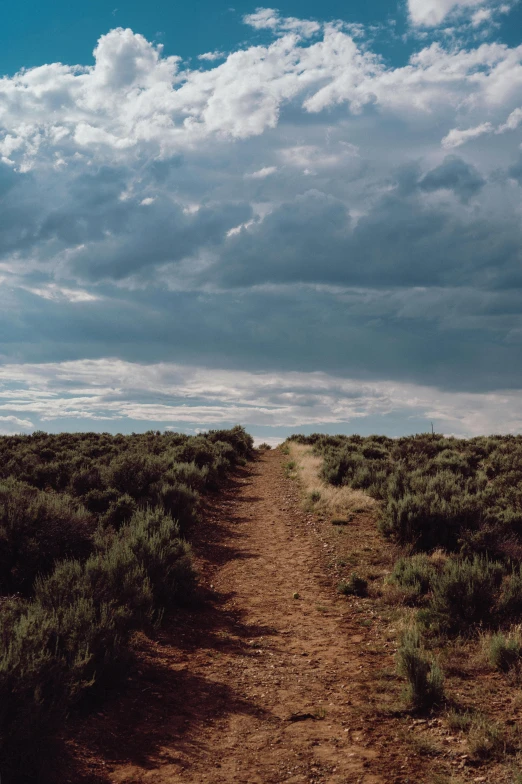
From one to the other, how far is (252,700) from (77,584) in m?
3.04

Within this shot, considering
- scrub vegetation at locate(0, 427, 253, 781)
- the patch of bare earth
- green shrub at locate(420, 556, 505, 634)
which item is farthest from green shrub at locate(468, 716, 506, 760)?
scrub vegetation at locate(0, 427, 253, 781)

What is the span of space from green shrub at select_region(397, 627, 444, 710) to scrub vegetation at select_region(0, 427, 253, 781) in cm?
358

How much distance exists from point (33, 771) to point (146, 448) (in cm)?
2499

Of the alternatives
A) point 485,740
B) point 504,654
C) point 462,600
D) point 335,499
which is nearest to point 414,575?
point 462,600

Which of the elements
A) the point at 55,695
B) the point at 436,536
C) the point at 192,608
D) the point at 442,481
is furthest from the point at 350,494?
the point at 55,695

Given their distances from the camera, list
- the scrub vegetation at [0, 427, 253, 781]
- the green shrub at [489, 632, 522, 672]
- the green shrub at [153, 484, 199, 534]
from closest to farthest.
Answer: the scrub vegetation at [0, 427, 253, 781] < the green shrub at [489, 632, 522, 672] < the green shrub at [153, 484, 199, 534]

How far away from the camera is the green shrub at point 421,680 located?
6.63m

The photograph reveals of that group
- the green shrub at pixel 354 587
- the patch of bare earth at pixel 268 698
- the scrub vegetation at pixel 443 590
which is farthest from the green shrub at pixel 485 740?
the green shrub at pixel 354 587

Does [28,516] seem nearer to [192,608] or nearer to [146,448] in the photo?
[192,608]

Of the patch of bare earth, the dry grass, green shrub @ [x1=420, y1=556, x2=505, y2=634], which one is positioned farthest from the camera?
the dry grass

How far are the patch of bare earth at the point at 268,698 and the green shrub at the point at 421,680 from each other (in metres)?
0.31

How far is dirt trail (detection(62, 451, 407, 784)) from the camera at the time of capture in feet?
18.6

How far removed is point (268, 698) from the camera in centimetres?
703

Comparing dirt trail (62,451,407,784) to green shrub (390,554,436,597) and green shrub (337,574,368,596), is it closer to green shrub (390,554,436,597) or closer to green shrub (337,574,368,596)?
green shrub (337,574,368,596)
